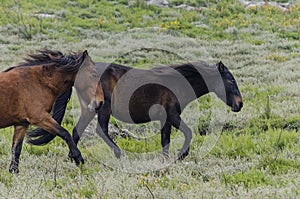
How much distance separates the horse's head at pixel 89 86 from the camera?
20.5 ft

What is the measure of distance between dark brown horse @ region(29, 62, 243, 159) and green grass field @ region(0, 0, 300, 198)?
367mm

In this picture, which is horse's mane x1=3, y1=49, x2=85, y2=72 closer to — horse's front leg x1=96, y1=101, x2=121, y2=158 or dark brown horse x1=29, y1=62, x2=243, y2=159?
dark brown horse x1=29, y1=62, x2=243, y2=159

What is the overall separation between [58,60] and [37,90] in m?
0.53

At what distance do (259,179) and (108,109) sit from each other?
271 cm

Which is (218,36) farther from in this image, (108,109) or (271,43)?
(108,109)

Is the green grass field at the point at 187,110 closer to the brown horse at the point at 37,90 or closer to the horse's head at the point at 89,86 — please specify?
the brown horse at the point at 37,90

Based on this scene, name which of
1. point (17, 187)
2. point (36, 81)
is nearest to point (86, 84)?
point (36, 81)

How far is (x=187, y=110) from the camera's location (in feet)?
30.3

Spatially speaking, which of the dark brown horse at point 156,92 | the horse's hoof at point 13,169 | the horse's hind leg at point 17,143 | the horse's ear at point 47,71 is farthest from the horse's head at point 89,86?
the horse's hoof at point 13,169

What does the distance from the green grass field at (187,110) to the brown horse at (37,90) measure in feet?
1.48

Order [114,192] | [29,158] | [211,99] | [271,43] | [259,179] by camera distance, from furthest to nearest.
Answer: [271,43] → [211,99] → [29,158] → [259,179] → [114,192]

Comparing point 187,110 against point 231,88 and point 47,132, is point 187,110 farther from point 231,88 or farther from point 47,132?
point 47,132

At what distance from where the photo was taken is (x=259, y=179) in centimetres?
561

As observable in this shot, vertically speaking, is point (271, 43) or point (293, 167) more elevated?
point (293, 167)
